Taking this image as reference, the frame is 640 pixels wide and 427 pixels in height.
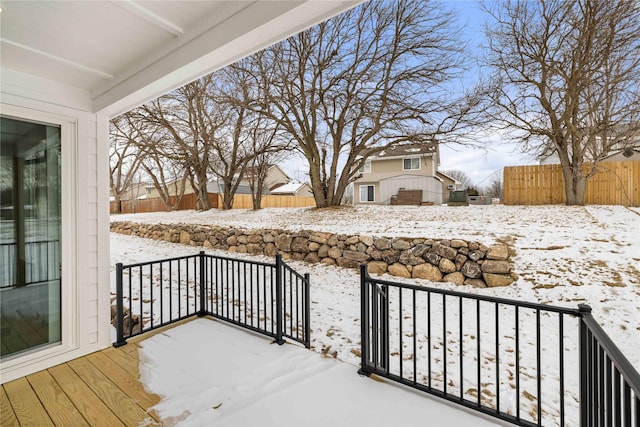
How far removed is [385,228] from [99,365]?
506 cm

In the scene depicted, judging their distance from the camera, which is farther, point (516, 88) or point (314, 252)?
point (516, 88)

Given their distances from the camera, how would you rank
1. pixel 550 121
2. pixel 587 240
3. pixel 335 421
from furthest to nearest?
pixel 550 121, pixel 587 240, pixel 335 421

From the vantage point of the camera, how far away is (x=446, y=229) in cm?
583

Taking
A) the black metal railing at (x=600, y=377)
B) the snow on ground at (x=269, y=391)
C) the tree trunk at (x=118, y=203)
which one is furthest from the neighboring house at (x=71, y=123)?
the tree trunk at (x=118, y=203)

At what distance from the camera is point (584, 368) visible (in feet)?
5.20

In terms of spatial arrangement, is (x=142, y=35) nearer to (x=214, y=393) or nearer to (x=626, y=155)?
(x=214, y=393)

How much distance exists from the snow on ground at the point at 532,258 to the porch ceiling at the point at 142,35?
8.98ft

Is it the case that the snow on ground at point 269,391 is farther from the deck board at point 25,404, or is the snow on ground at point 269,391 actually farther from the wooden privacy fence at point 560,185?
the wooden privacy fence at point 560,185

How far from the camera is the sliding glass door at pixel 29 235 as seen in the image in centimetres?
232

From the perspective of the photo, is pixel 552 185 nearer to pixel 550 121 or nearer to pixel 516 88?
pixel 550 121

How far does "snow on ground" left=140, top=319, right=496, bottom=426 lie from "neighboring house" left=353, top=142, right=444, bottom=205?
1194cm

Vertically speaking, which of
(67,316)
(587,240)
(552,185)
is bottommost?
(67,316)

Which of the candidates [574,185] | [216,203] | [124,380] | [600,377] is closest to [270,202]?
[216,203]

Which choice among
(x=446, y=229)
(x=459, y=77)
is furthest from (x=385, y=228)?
(x=459, y=77)
